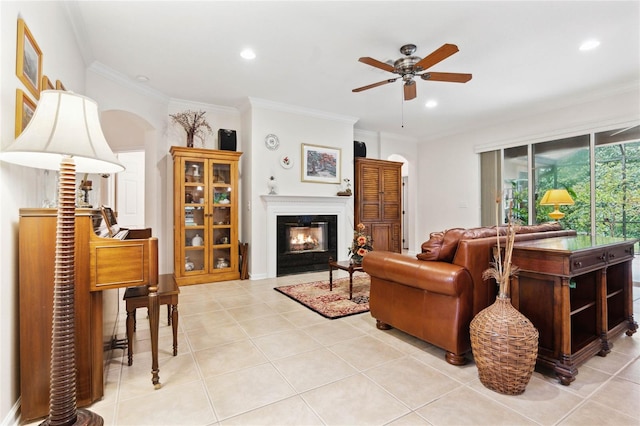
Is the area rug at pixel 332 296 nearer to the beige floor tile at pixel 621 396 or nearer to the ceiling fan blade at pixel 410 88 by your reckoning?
the beige floor tile at pixel 621 396

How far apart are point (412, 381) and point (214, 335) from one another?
1.66 meters

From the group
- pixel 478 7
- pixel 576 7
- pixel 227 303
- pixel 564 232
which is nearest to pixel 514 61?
pixel 576 7

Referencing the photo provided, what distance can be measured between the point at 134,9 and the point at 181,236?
2825mm

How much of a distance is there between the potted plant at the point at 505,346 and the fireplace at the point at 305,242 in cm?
357

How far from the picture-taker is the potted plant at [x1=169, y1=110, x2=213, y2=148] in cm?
474

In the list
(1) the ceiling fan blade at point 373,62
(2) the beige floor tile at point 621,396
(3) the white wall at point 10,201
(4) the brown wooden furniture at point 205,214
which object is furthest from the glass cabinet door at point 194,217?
(2) the beige floor tile at point 621,396

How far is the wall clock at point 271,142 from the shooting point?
4.93m

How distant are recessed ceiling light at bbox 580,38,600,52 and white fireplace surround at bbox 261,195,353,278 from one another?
364cm

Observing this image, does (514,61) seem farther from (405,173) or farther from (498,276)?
(405,173)

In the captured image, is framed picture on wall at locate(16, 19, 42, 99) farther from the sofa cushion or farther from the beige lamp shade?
the sofa cushion

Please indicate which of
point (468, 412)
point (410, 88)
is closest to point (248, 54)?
point (410, 88)

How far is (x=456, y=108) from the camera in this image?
520 centimetres

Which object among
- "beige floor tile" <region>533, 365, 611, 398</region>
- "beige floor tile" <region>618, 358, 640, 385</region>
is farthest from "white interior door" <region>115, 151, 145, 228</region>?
"beige floor tile" <region>618, 358, 640, 385</region>

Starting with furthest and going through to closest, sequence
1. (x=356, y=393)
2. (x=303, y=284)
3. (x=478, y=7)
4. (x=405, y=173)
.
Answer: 1. (x=405, y=173)
2. (x=303, y=284)
3. (x=478, y=7)
4. (x=356, y=393)
